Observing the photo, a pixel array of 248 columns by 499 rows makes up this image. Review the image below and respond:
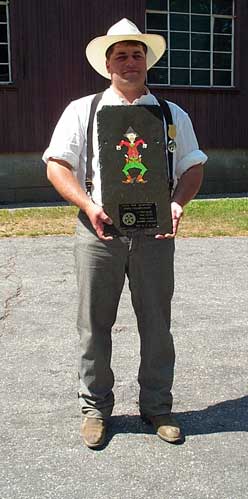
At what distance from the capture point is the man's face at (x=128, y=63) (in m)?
3.10

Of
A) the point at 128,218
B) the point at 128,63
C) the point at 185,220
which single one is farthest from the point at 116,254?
the point at 185,220

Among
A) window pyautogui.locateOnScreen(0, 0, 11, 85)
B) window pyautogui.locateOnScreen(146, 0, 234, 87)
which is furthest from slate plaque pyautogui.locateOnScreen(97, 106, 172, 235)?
window pyautogui.locateOnScreen(146, 0, 234, 87)

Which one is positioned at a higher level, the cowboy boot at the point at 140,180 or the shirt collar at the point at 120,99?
the shirt collar at the point at 120,99

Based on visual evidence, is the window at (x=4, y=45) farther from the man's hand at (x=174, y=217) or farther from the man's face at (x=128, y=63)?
the man's hand at (x=174, y=217)

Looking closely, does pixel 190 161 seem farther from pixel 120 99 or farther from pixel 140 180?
pixel 120 99

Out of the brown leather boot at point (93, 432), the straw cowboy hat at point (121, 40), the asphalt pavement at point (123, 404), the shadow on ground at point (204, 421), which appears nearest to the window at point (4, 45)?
the asphalt pavement at point (123, 404)

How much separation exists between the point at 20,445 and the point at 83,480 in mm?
476

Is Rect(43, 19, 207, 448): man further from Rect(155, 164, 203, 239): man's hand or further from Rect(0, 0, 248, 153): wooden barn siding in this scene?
Rect(0, 0, 248, 153): wooden barn siding

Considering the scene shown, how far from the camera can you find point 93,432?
330 centimetres

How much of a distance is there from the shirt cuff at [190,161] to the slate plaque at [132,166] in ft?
0.57

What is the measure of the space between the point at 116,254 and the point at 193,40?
11.8 meters

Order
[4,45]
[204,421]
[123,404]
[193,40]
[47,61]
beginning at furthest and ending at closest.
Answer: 1. [193,40]
2. [47,61]
3. [4,45]
4. [123,404]
5. [204,421]

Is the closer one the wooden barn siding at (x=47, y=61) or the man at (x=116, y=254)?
the man at (x=116, y=254)

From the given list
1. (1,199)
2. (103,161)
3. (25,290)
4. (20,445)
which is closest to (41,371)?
(20,445)
